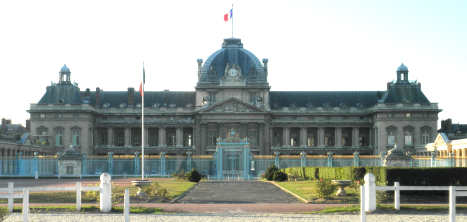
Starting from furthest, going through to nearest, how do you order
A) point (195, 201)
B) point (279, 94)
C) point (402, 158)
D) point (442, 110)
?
point (279, 94)
point (442, 110)
point (402, 158)
point (195, 201)

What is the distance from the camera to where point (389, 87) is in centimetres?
9475

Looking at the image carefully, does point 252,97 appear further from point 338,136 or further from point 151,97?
point 151,97

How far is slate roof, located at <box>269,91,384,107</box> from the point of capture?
97062 millimetres

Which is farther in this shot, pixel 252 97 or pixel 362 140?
pixel 362 140

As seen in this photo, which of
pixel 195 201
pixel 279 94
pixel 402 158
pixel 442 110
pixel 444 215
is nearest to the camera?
pixel 444 215

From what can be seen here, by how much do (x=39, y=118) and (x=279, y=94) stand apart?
38672 mm

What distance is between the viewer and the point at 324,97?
97.9 metres

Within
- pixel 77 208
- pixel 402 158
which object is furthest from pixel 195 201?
pixel 402 158

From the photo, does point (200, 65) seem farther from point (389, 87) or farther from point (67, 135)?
point (389, 87)

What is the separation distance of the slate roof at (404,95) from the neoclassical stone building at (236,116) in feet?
0.50

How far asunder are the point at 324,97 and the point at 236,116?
1652 centimetres

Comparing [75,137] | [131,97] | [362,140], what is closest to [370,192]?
[75,137]

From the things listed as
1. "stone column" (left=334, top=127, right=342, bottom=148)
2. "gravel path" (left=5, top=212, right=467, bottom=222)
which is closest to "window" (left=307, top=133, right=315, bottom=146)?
"stone column" (left=334, top=127, right=342, bottom=148)

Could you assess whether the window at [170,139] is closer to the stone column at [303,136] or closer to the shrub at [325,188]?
the stone column at [303,136]
